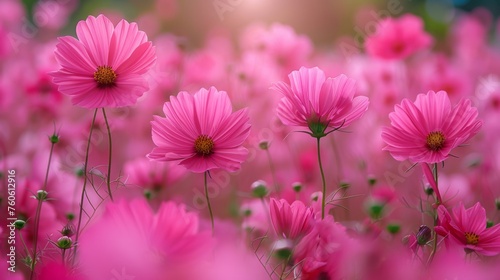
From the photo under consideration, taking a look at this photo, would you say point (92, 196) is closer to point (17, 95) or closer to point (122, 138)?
point (122, 138)

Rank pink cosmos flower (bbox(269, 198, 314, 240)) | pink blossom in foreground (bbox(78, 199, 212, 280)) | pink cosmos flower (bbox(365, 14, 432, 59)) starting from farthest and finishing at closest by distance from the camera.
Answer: pink cosmos flower (bbox(365, 14, 432, 59))
pink cosmos flower (bbox(269, 198, 314, 240))
pink blossom in foreground (bbox(78, 199, 212, 280))

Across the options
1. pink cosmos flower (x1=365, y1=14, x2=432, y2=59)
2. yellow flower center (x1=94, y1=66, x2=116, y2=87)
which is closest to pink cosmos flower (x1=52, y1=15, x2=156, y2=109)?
yellow flower center (x1=94, y1=66, x2=116, y2=87)

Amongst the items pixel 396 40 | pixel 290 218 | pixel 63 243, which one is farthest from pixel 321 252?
pixel 396 40

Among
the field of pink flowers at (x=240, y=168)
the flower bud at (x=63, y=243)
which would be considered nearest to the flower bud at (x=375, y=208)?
the field of pink flowers at (x=240, y=168)

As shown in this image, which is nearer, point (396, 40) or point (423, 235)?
point (423, 235)

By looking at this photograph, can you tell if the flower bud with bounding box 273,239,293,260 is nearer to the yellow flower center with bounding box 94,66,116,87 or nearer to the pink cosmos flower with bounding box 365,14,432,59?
the yellow flower center with bounding box 94,66,116,87

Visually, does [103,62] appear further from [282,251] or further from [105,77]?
[282,251]

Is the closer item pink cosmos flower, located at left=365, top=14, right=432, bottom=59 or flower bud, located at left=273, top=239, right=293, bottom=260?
flower bud, located at left=273, top=239, right=293, bottom=260

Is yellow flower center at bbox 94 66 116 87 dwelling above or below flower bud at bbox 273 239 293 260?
above

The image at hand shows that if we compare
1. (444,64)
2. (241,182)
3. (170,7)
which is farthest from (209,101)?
(170,7)
